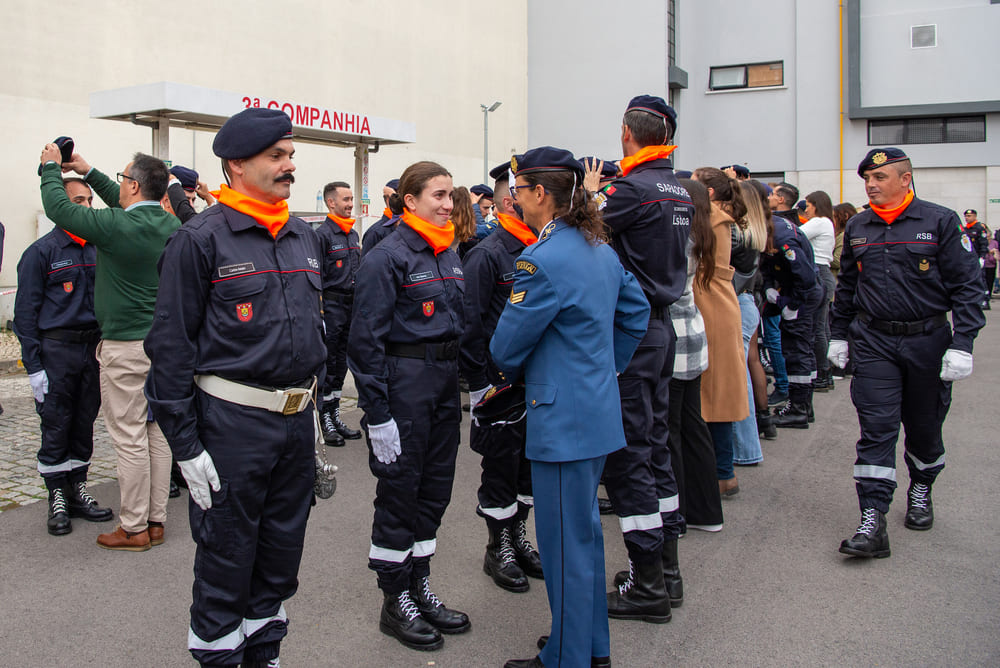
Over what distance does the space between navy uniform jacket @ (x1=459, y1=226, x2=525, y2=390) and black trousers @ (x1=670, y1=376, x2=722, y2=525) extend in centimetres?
112

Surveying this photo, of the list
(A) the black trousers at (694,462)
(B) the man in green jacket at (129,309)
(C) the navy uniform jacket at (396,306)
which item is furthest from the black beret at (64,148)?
(A) the black trousers at (694,462)

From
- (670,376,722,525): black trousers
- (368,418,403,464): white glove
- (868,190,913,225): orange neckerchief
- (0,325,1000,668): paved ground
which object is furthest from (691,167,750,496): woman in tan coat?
(368,418,403,464): white glove

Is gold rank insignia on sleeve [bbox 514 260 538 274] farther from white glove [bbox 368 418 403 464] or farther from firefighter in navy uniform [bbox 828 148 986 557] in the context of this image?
firefighter in navy uniform [bbox 828 148 986 557]

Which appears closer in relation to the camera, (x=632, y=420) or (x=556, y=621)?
(x=556, y=621)

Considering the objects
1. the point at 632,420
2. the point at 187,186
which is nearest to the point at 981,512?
the point at 632,420

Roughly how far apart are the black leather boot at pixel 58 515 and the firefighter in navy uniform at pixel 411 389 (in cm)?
236

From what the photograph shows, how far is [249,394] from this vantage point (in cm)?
281

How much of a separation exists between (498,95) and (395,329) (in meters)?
24.7

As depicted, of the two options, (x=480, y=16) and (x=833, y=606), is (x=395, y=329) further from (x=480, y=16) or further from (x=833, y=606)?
(x=480, y=16)

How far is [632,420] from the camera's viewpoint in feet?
12.3

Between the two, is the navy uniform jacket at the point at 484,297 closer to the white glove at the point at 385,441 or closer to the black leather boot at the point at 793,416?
the white glove at the point at 385,441

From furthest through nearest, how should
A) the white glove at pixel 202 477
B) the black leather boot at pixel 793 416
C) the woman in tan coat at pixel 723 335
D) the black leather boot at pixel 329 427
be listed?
the black leather boot at pixel 793 416 → the black leather boot at pixel 329 427 → the woman in tan coat at pixel 723 335 → the white glove at pixel 202 477

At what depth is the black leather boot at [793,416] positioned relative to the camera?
7.70 meters

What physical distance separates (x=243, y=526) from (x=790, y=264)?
6044 millimetres
